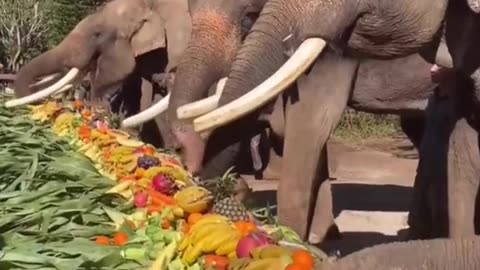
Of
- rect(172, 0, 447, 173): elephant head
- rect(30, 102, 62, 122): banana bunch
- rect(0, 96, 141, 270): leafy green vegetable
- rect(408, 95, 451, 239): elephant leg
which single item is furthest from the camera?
rect(30, 102, 62, 122): banana bunch

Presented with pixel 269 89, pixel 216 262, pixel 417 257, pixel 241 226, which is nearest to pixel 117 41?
pixel 269 89

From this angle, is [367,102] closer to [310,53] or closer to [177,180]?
[177,180]

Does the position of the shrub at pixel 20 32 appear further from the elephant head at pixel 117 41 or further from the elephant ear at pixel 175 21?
the elephant ear at pixel 175 21

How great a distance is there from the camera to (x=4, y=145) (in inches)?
211

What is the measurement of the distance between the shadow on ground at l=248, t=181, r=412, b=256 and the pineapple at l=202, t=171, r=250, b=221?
9.07 feet

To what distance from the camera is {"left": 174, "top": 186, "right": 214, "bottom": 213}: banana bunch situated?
12.5 feet

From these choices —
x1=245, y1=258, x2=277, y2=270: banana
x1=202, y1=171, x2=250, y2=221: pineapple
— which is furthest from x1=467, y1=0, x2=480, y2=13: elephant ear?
x1=245, y1=258, x2=277, y2=270: banana

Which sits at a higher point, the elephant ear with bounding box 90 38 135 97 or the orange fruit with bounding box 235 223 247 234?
the orange fruit with bounding box 235 223 247 234

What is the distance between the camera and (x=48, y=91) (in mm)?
8492

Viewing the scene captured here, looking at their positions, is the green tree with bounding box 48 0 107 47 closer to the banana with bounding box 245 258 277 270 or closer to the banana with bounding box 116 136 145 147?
the banana with bounding box 116 136 145 147

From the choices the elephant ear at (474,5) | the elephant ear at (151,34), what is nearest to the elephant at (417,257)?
the elephant ear at (474,5)

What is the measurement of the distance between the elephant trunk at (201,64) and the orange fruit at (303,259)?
215cm

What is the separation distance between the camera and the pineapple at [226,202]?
3.83 m

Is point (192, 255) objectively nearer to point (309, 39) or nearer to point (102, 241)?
point (102, 241)
